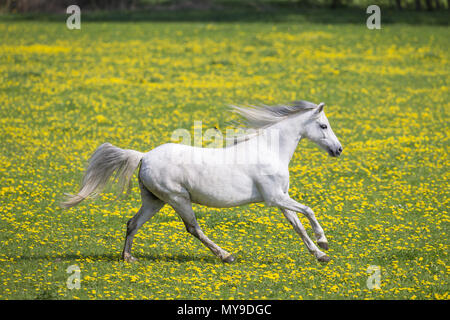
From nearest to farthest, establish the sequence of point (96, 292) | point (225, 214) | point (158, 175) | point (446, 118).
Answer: point (96, 292)
point (158, 175)
point (225, 214)
point (446, 118)

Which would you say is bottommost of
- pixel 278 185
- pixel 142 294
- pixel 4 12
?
pixel 142 294

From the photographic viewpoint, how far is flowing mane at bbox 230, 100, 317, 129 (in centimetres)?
1012

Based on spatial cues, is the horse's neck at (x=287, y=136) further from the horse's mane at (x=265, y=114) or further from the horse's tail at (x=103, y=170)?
the horse's tail at (x=103, y=170)

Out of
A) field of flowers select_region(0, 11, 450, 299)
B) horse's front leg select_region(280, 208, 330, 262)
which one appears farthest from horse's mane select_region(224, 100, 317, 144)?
field of flowers select_region(0, 11, 450, 299)

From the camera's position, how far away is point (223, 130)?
774 inches

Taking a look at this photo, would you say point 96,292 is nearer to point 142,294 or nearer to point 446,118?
point 142,294

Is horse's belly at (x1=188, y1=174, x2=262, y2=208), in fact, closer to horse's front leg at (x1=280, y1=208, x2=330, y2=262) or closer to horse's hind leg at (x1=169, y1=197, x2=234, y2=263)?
horse's hind leg at (x1=169, y1=197, x2=234, y2=263)

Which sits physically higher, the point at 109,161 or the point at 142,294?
the point at 109,161

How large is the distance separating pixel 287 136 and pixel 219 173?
1.27 metres

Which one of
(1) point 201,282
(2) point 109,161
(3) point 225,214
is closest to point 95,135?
(3) point 225,214

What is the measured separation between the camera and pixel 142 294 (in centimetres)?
864

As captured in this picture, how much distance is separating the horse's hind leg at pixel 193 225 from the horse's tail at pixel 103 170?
89cm

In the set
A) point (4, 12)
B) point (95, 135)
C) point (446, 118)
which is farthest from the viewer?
point (4, 12)

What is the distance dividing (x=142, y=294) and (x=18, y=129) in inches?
466
